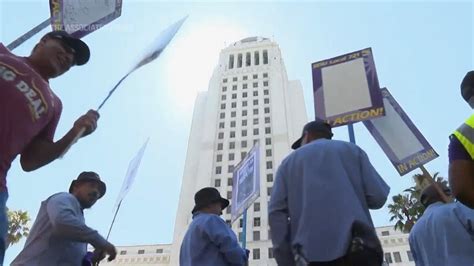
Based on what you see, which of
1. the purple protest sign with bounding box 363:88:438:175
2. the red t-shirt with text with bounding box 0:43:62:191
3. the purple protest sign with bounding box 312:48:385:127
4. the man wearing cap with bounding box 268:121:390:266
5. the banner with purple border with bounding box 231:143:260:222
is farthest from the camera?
the banner with purple border with bounding box 231:143:260:222

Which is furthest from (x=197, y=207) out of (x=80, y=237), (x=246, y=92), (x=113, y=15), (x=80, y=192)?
(x=246, y=92)

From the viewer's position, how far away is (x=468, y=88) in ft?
9.39

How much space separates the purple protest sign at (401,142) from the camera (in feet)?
21.5

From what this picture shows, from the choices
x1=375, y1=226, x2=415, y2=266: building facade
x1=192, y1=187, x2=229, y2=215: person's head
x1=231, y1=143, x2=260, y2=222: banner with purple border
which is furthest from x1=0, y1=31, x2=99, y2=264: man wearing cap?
x1=375, y1=226, x2=415, y2=266: building facade

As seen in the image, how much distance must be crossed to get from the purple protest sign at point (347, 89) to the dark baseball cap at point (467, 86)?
279cm

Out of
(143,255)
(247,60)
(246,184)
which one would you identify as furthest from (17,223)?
(247,60)

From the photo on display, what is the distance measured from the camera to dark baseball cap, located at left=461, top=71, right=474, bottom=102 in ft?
9.35

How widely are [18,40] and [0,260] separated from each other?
3.42 metres

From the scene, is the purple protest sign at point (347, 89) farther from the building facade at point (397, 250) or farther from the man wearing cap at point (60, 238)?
the building facade at point (397, 250)

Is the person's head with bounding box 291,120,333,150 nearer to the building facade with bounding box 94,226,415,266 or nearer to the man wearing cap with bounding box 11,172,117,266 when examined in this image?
the man wearing cap with bounding box 11,172,117,266

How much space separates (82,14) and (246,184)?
241 inches

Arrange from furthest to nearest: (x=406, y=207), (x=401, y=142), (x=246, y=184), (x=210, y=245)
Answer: (x=406, y=207) → (x=246, y=184) → (x=401, y=142) → (x=210, y=245)

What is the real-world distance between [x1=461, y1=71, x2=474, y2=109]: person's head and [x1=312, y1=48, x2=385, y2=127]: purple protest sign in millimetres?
2795

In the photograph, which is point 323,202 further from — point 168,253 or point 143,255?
point 168,253
